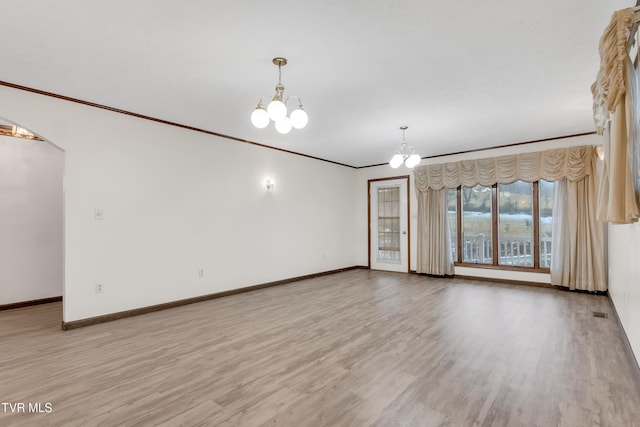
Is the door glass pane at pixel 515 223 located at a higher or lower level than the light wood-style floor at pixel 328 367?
higher

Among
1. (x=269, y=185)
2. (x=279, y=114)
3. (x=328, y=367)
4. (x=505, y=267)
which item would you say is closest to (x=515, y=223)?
(x=505, y=267)

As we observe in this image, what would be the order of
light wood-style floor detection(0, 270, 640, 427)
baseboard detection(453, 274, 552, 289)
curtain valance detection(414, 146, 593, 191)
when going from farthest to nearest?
baseboard detection(453, 274, 552, 289) → curtain valance detection(414, 146, 593, 191) → light wood-style floor detection(0, 270, 640, 427)

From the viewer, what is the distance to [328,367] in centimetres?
263

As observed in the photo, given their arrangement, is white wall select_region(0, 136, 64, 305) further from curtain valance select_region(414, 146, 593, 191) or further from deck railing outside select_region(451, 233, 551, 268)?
deck railing outside select_region(451, 233, 551, 268)

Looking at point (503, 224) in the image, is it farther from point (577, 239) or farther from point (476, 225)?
point (577, 239)

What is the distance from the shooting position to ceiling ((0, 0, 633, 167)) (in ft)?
7.18

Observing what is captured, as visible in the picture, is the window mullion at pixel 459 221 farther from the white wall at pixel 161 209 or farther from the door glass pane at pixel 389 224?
the white wall at pixel 161 209

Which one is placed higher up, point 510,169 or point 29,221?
point 510,169

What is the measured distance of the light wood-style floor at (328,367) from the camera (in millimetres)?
2006

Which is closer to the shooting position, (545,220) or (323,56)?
(323,56)

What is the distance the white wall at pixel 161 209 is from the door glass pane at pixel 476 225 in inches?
135

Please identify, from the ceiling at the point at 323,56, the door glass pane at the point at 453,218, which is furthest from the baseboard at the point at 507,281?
the ceiling at the point at 323,56

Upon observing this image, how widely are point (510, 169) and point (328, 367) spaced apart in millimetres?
5237

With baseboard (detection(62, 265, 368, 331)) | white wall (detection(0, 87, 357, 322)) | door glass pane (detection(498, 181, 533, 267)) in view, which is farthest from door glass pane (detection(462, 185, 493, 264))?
baseboard (detection(62, 265, 368, 331))
